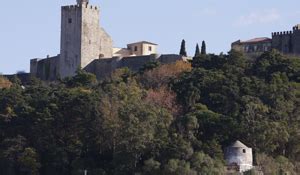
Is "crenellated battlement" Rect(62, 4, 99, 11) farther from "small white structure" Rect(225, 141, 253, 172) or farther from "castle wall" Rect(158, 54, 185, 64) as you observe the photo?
"small white structure" Rect(225, 141, 253, 172)

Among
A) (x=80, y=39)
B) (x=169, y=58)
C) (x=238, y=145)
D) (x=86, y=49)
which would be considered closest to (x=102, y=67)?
(x=86, y=49)

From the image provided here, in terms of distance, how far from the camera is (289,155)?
2323 inches

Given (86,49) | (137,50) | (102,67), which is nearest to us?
(102,67)

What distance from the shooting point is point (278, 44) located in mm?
79500

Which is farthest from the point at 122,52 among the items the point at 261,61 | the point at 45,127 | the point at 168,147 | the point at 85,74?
the point at 168,147

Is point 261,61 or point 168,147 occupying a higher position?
point 261,61

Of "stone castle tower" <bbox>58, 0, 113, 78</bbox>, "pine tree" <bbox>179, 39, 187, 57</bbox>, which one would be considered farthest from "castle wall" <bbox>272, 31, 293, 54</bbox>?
"stone castle tower" <bbox>58, 0, 113, 78</bbox>

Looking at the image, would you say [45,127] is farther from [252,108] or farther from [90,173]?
[252,108]

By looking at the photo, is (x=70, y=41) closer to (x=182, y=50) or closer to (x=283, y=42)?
(x=182, y=50)

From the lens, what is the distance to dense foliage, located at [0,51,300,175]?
57.4 m

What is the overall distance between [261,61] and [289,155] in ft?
35.7

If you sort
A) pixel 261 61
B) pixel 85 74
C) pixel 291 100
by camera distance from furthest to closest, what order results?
1. pixel 85 74
2. pixel 261 61
3. pixel 291 100

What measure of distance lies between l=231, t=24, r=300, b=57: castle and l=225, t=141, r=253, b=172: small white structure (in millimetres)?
18535

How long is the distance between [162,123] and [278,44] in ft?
73.5
